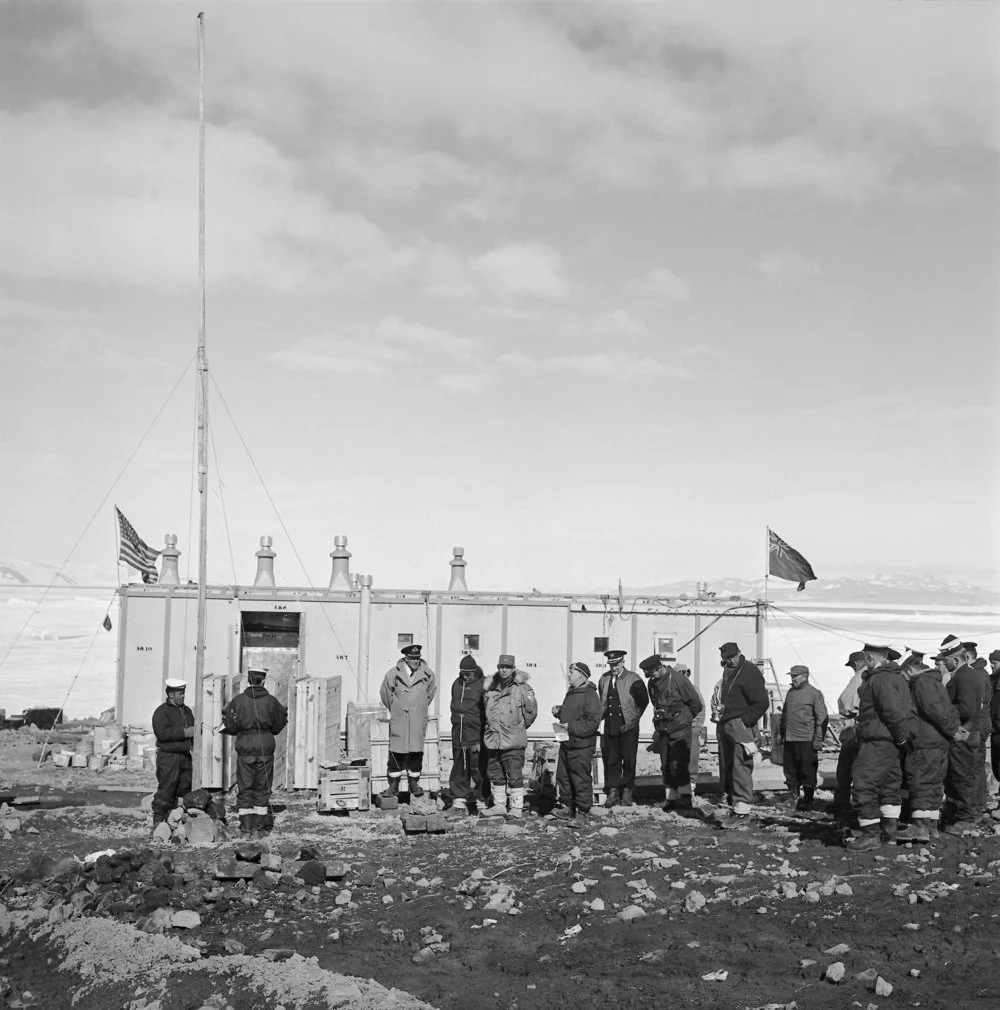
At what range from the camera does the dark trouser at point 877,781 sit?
392 inches

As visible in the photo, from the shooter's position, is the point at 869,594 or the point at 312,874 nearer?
the point at 312,874

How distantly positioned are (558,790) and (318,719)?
13.0 ft

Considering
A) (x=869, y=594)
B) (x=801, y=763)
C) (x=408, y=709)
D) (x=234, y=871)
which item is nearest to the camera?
(x=234, y=871)

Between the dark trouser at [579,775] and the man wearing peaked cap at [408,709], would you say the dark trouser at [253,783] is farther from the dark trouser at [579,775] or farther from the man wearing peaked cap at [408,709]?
the dark trouser at [579,775]

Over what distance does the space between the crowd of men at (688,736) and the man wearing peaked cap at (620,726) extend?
0.02m

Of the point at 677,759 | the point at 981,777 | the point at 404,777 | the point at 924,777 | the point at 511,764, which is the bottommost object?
the point at 404,777

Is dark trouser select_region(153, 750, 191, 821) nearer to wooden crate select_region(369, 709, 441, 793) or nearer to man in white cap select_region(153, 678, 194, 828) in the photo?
man in white cap select_region(153, 678, 194, 828)

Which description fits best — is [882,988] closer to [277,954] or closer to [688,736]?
[277,954]

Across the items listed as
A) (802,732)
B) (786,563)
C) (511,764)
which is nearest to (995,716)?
(802,732)

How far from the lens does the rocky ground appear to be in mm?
6570

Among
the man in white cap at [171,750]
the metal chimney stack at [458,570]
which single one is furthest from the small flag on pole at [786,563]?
the man in white cap at [171,750]

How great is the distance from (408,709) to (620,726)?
265 cm

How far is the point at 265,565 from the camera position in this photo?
73.3ft

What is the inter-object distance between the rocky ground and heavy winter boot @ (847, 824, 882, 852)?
20 centimetres
